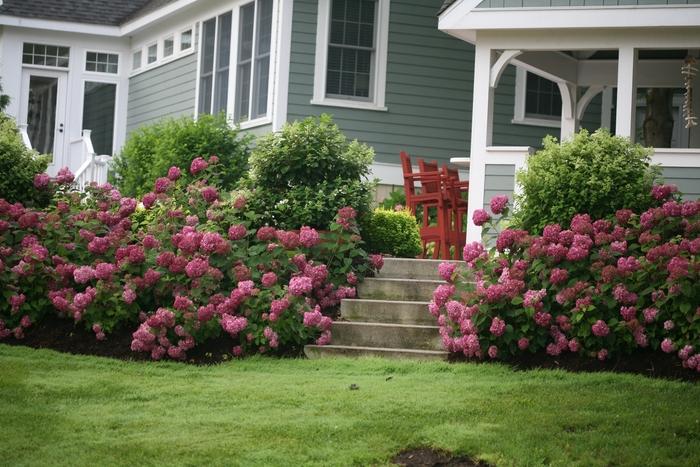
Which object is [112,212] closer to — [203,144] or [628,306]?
[203,144]

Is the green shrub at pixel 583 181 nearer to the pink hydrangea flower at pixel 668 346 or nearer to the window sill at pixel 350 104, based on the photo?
the pink hydrangea flower at pixel 668 346

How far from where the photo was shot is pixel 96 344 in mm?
9508

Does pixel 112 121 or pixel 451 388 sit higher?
pixel 112 121

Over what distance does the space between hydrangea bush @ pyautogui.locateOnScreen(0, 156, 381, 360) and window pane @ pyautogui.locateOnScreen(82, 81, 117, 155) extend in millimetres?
10943

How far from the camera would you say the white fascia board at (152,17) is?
60.1 feet

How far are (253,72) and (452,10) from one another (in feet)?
16.3

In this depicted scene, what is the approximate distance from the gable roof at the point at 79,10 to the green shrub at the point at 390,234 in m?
9.79

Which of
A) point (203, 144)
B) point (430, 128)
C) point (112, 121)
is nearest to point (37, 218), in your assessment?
point (203, 144)

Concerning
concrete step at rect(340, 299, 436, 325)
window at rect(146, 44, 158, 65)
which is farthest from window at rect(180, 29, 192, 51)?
concrete step at rect(340, 299, 436, 325)

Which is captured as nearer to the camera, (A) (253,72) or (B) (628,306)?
(B) (628,306)

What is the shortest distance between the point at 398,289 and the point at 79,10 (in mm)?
13203

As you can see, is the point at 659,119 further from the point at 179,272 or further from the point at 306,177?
the point at 179,272

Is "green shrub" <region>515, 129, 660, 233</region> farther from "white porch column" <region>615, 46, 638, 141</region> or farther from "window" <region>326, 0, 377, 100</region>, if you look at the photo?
"window" <region>326, 0, 377, 100</region>

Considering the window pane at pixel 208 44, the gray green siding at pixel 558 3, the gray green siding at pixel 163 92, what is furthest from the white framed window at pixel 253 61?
the gray green siding at pixel 558 3
